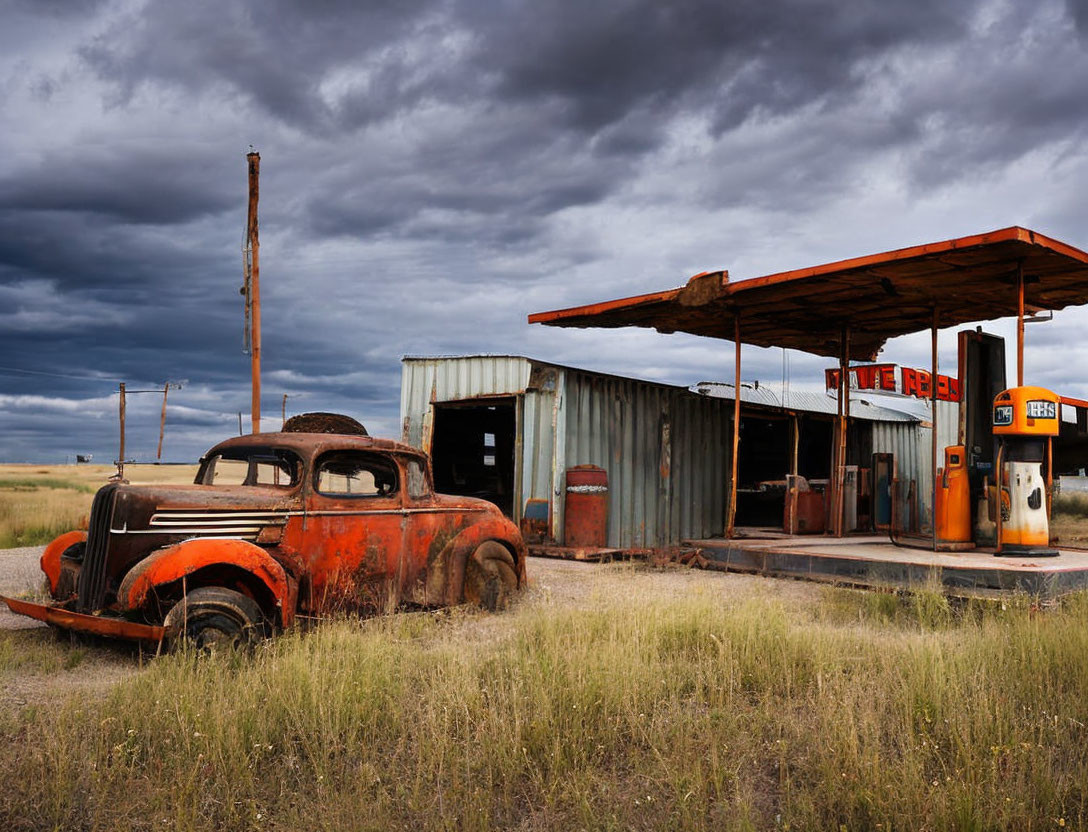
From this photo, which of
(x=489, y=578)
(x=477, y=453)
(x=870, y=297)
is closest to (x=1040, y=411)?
(x=870, y=297)

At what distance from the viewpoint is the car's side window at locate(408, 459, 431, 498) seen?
8055mm

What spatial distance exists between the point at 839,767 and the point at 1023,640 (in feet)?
9.20

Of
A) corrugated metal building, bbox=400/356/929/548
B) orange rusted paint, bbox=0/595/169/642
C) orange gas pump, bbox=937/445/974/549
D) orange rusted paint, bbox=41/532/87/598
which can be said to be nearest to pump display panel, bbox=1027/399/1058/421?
orange gas pump, bbox=937/445/974/549

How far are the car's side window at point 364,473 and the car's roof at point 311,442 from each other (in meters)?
0.10

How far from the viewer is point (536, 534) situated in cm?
1424

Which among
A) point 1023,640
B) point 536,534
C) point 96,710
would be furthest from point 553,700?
point 536,534

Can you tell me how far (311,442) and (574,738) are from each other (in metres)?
3.73

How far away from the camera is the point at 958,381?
10.6 meters

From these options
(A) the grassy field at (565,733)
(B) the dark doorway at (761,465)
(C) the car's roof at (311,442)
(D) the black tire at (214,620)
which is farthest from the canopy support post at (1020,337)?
(B) the dark doorway at (761,465)

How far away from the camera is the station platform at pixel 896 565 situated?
861cm

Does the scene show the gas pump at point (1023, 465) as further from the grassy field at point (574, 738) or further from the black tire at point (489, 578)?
the black tire at point (489, 578)

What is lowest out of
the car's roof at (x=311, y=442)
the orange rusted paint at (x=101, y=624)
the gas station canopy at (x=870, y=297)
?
the orange rusted paint at (x=101, y=624)

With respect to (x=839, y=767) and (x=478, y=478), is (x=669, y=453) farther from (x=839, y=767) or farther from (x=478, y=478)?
(x=839, y=767)

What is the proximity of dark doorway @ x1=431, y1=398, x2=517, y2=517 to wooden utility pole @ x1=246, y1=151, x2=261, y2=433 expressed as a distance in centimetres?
376
